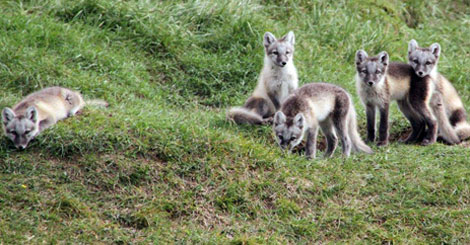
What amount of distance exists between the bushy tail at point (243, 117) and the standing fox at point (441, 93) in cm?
205

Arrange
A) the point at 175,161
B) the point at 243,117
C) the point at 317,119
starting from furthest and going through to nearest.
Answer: the point at 243,117 < the point at 317,119 < the point at 175,161

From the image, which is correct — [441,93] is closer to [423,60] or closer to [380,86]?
[423,60]

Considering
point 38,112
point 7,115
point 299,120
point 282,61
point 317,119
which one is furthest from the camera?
point 282,61

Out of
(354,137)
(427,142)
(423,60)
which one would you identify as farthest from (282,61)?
(427,142)

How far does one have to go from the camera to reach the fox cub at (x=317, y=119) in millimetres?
6758

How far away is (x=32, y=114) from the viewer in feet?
20.8

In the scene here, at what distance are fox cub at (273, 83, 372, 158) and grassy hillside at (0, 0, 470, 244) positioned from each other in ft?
0.89

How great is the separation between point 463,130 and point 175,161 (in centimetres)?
390

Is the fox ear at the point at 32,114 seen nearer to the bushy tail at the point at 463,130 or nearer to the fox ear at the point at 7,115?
the fox ear at the point at 7,115

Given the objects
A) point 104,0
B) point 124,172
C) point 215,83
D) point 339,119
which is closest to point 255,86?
point 215,83

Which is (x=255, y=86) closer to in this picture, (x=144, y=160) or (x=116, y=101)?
(x=116, y=101)

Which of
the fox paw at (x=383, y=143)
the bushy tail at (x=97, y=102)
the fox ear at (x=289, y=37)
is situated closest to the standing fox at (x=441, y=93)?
the fox paw at (x=383, y=143)

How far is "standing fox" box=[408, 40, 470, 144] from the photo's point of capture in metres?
7.78

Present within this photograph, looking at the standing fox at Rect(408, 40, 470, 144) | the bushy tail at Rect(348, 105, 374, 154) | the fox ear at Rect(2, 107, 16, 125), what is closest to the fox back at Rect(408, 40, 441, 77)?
the standing fox at Rect(408, 40, 470, 144)
